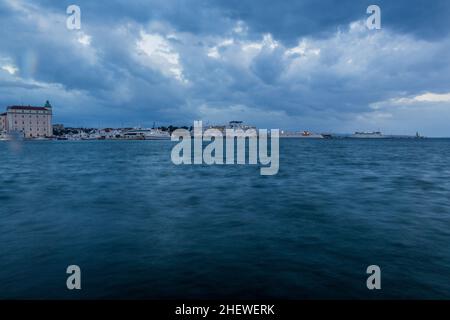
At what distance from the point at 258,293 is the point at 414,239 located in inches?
342

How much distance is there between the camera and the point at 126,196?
2477cm

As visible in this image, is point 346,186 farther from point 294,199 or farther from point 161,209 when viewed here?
point 161,209

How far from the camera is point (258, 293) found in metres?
8.71

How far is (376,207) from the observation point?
66.2 feet

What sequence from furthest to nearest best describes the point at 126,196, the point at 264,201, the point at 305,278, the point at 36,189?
the point at 36,189 < the point at 126,196 < the point at 264,201 < the point at 305,278

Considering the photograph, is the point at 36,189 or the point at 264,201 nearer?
the point at 264,201

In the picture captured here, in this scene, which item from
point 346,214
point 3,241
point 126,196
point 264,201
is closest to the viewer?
point 3,241

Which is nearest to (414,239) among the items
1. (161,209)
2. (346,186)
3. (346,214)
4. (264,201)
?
(346,214)
